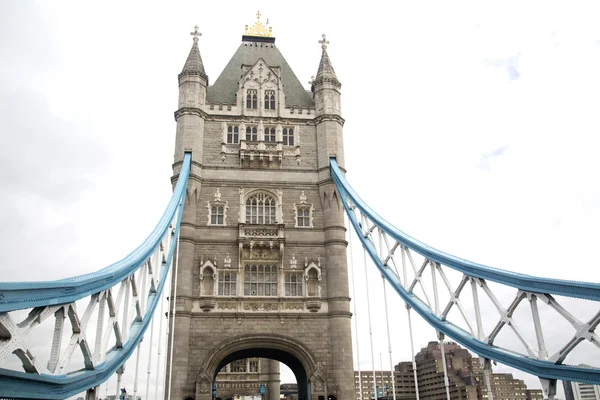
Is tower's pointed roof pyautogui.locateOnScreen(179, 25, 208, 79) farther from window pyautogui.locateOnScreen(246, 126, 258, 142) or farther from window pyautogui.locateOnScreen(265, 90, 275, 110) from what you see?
window pyautogui.locateOnScreen(246, 126, 258, 142)

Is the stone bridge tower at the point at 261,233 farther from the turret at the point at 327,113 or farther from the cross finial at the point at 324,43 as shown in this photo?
the cross finial at the point at 324,43

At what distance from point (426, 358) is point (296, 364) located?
123 metres

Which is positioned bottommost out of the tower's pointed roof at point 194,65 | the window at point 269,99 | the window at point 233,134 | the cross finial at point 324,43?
the window at point 233,134

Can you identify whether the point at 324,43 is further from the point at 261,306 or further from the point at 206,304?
the point at 206,304

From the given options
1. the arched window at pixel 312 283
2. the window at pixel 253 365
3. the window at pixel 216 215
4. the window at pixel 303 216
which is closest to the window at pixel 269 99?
the window at pixel 303 216

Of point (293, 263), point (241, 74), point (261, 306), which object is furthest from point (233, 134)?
point (261, 306)

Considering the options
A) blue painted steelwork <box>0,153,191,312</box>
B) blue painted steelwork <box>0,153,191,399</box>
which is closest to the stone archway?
blue painted steelwork <box>0,153,191,399</box>

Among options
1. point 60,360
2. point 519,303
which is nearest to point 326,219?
point 519,303

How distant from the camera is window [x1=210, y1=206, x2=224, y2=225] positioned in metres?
24.0

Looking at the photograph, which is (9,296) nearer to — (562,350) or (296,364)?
(562,350)

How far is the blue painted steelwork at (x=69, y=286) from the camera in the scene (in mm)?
8508

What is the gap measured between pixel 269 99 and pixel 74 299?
18493 mm

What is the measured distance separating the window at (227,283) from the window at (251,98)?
8784 millimetres

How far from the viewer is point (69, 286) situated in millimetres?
10336
